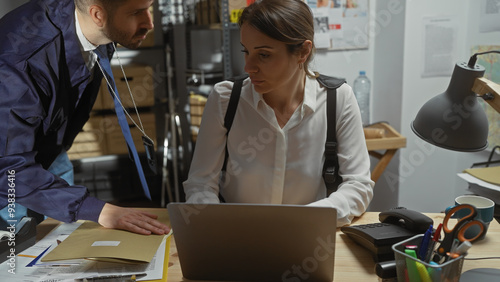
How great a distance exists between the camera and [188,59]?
3.53 metres

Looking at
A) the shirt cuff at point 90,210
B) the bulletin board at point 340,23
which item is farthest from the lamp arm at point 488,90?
the bulletin board at point 340,23

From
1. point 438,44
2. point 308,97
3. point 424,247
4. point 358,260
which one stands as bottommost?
point 358,260

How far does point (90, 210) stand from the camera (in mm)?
1247

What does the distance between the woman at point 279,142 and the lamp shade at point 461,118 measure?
456mm

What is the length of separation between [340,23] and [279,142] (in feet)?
5.06

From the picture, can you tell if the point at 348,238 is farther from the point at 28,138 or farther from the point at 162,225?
the point at 28,138

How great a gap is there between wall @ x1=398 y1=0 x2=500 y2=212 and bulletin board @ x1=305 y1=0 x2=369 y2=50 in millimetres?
334

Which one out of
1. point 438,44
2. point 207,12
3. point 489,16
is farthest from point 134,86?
point 489,16

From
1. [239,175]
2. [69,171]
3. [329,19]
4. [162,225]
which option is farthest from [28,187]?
[329,19]

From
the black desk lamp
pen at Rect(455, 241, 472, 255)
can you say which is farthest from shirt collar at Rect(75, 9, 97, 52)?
pen at Rect(455, 241, 472, 255)

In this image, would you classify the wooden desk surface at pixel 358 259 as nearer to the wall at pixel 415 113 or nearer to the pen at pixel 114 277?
the pen at pixel 114 277

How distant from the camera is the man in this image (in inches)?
47.9

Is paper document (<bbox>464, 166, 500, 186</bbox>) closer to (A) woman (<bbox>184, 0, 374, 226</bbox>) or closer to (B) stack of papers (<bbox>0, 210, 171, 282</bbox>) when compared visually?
(A) woman (<bbox>184, 0, 374, 226</bbox>)

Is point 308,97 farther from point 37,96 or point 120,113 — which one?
point 37,96
